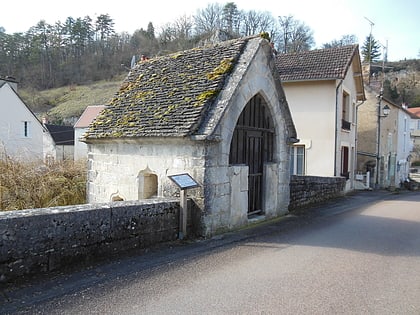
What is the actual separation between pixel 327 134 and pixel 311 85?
2533 millimetres

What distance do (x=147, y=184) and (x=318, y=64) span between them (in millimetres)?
12858

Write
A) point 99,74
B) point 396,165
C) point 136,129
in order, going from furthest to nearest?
point 99,74
point 396,165
point 136,129

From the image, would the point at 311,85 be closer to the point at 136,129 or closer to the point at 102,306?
the point at 136,129

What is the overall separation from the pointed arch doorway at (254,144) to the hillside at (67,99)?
2020 inches

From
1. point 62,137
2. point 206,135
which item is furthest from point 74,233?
point 62,137

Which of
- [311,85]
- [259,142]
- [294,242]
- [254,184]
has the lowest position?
[294,242]

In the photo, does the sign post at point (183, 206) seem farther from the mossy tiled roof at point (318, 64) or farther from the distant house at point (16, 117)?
the distant house at point (16, 117)

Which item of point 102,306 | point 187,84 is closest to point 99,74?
point 187,84

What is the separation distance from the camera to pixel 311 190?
13.0 meters

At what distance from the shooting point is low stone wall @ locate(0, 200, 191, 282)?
4.29 metres

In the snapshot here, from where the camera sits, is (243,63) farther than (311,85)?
No

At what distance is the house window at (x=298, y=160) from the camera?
58.9 feet

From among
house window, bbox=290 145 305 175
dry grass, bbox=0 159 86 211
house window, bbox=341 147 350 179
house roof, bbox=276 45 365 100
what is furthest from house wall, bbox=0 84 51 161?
house window, bbox=341 147 350 179

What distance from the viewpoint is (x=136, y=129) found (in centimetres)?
796
